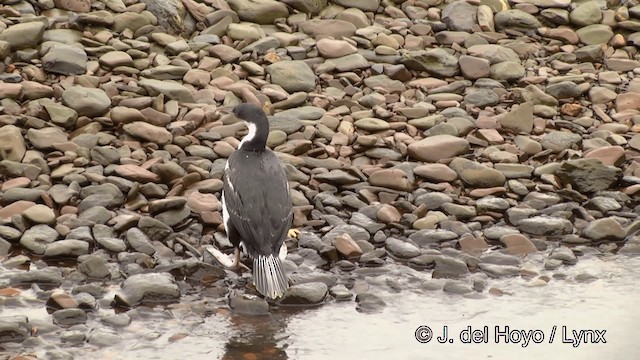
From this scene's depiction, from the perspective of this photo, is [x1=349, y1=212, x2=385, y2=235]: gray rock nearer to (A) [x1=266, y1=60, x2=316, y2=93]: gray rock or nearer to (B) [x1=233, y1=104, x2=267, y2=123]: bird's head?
(B) [x1=233, y1=104, x2=267, y2=123]: bird's head

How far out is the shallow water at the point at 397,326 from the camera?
7.14 meters

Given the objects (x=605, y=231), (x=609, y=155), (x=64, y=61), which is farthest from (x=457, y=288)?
(x=64, y=61)

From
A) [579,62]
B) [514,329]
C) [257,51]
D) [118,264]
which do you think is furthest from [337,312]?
[579,62]

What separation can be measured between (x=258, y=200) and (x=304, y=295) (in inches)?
32.2

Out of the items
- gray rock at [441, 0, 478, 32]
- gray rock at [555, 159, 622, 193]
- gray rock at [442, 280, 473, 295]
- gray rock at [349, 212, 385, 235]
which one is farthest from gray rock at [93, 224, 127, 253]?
gray rock at [441, 0, 478, 32]

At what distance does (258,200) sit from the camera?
8.05 m

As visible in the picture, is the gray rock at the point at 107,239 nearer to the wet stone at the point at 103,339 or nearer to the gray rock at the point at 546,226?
the wet stone at the point at 103,339

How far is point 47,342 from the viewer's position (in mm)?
7008

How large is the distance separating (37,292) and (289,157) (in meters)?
2.97

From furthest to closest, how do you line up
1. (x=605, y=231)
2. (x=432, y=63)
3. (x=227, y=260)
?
1. (x=432, y=63)
2. (x=605, y=231)
3. (x=227, y=260)

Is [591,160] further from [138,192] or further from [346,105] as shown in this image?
[138,192]

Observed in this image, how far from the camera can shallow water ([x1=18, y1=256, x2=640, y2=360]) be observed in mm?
7137

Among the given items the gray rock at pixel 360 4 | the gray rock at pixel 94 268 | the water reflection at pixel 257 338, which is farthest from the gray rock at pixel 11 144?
the gray rock at pixel 360 4

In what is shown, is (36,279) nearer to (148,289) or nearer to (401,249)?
(148,289)
